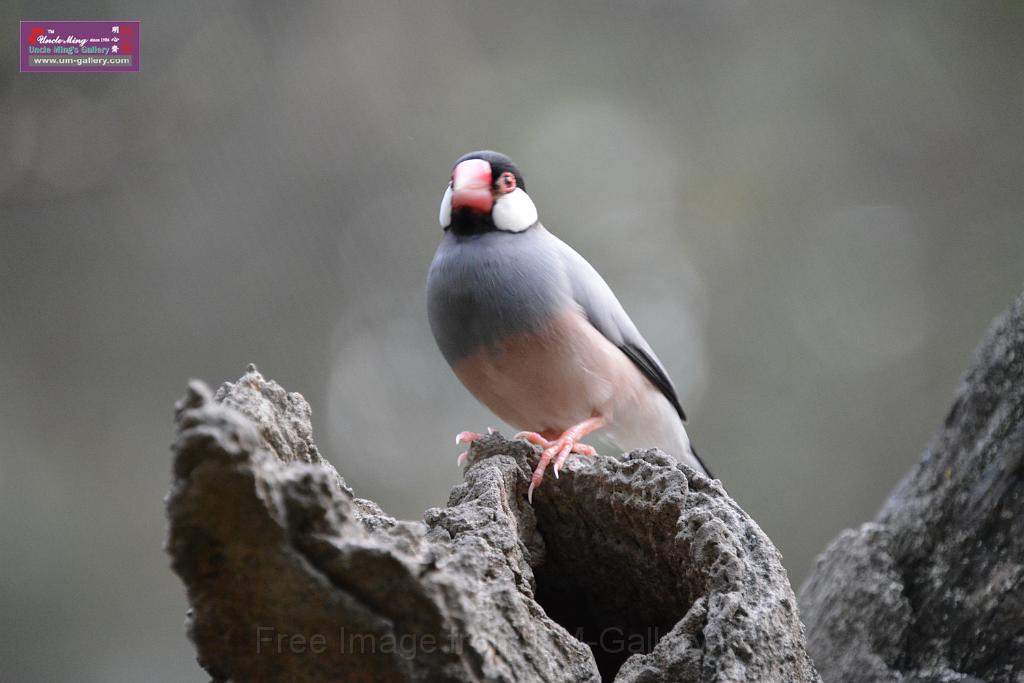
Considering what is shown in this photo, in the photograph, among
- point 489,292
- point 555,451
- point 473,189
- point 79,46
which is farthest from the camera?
point 79,46

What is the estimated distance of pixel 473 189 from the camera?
2.73 metres

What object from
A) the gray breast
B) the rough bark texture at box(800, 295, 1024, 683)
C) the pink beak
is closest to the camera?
the rough bark texture at box(800, 295, 1024, 683)

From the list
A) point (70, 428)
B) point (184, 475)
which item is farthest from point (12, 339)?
point (184, 475)

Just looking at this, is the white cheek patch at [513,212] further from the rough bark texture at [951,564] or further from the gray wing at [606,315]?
the rough bark texture at [951,564]

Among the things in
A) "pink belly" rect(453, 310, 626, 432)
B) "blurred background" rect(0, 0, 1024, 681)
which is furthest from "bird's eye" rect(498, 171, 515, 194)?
"blurred background" rect(0, 0, 1024, 681)

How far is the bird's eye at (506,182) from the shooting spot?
278 centimetres

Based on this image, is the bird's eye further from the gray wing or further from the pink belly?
the pink belly

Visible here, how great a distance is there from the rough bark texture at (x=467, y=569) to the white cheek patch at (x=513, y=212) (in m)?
0.88

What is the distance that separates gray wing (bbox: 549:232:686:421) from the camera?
108 inches

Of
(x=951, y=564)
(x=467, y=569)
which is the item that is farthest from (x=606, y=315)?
(x=467, y=569)

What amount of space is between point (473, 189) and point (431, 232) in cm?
219

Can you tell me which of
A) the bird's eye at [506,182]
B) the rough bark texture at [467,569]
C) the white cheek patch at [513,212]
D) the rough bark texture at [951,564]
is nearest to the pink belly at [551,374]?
the white cheek patch at [513,212]

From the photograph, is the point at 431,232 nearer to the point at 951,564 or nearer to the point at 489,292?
the point at 489,292

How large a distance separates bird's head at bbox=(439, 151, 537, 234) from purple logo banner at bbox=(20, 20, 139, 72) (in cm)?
191
